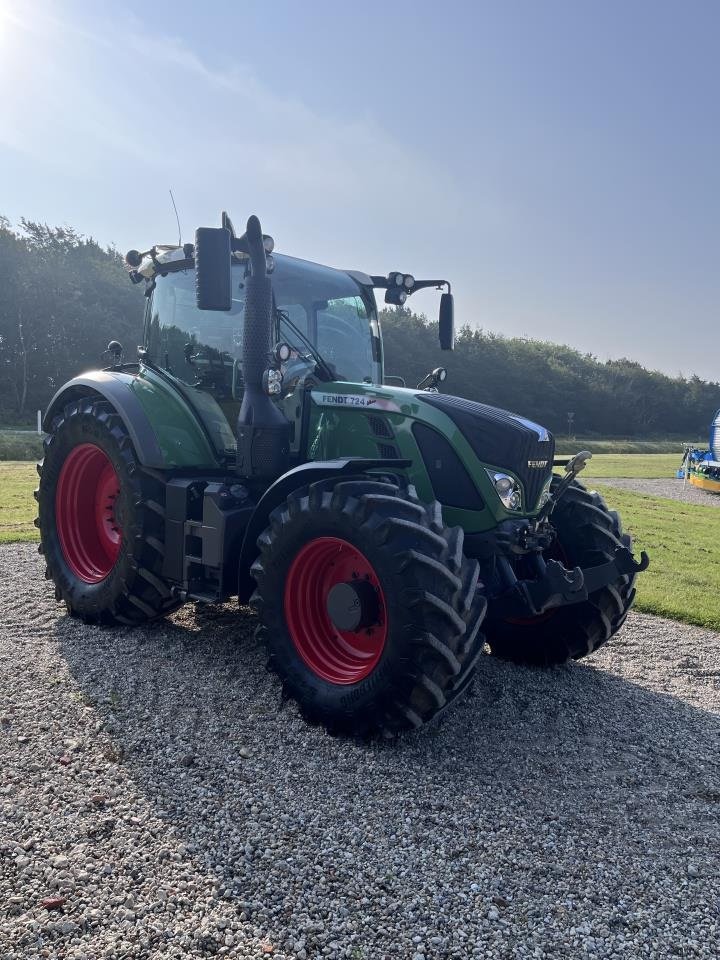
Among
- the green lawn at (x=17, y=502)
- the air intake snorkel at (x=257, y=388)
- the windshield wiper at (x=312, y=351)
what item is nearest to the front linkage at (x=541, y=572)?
the air intake snorkel at (x=257, y=388)

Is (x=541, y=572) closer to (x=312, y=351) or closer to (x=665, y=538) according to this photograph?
(x=312, y=351)

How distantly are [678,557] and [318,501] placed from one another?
714 centimetres

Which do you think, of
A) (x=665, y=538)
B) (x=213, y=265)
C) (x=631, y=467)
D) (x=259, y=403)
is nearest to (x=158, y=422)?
(x=259, y=403)

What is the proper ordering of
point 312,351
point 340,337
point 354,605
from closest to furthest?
1. point 354,605
2. point 312,351
3. point 340,337

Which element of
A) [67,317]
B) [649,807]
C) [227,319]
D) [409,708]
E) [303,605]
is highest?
[67,317]

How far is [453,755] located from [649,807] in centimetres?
88

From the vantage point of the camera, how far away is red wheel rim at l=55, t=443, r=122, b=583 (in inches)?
218

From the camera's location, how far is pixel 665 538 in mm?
10781

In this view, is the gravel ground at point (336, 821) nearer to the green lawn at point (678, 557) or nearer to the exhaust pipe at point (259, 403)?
the exhaust pipe at point (259, 403)

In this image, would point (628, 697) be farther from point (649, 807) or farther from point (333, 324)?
point (333, 324)

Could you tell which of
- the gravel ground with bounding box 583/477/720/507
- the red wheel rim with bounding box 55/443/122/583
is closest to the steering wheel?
the red wheel rim with bounding box 55/443/122/583

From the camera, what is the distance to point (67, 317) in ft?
111

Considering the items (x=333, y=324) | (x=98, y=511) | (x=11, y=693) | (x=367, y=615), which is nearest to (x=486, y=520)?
(x=367, y=615)

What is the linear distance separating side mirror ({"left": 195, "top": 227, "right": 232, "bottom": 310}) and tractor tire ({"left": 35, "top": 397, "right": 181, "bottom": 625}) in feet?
5.26
